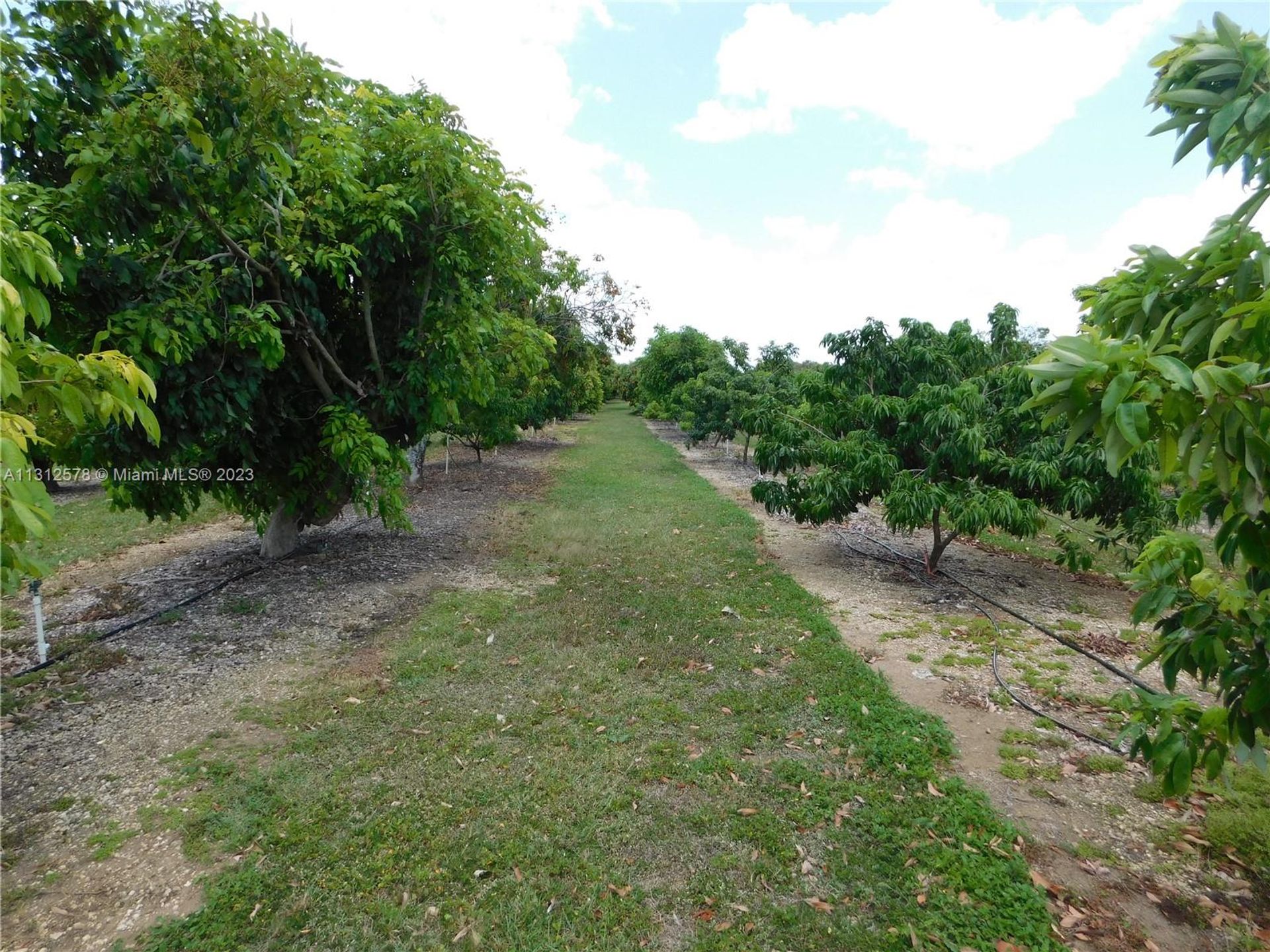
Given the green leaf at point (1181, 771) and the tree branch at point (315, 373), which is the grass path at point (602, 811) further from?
the tree branch at point (315, 373)

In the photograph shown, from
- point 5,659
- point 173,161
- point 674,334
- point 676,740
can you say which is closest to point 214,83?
point 173,161

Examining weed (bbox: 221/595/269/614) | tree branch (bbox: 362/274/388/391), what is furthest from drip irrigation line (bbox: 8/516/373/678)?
tree branch (bbox: 362/274/388/391)

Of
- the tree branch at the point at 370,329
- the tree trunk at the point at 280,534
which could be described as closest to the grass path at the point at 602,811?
the tree branch at the point at 370,329

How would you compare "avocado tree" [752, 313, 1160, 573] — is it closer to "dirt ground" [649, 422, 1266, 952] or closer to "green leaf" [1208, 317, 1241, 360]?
"dirt ground" [649, 422, 1266, 952]

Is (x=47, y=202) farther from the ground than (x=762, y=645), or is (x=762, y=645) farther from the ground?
(x=47, y=202)

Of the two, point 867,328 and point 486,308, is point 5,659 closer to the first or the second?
point 486,308

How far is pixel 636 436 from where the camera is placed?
106ft

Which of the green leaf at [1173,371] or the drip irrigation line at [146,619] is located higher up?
the green leaf at [1173,371]

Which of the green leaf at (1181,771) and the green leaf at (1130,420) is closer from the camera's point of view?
the green leaf at (1130,420)

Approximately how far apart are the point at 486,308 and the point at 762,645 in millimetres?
4989

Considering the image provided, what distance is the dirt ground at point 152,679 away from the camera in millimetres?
2982

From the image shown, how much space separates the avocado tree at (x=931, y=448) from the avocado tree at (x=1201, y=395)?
15.5 ft

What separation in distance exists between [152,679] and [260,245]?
380 cm

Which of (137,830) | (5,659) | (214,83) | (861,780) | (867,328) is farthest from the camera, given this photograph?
(867,328)
